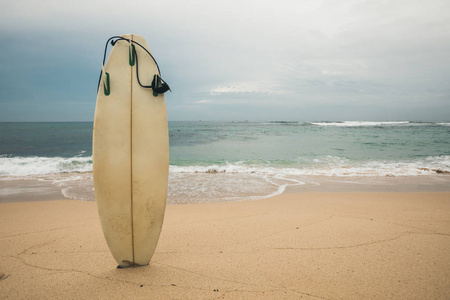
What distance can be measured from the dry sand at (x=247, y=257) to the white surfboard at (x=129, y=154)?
12.6 inches

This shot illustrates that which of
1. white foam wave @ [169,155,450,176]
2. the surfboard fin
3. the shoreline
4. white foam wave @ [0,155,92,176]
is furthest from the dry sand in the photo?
white foam wave @ [0,155,92,176]

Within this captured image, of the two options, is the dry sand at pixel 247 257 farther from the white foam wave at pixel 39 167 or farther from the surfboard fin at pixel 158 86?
the white foam wave at pixel 39 167

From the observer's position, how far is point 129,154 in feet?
6.18

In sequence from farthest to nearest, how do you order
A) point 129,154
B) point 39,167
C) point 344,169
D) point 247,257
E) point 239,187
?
1. point 39,167
2. point 344,169
3. point 239,187
4. point 247,257
5. point 129,154

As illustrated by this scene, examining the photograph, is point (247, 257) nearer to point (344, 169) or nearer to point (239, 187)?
point (239, 187)

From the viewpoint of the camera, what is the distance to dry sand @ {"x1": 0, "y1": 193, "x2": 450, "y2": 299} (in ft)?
5.44

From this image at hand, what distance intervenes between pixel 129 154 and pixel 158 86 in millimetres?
610

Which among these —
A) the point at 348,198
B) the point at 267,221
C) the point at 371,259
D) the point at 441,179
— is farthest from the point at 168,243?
the point at 441,179

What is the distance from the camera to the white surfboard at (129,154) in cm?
185

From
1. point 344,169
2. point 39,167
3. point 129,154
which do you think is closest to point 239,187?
point 129,154

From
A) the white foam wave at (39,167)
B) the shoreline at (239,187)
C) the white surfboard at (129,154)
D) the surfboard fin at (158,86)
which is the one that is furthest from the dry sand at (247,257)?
the white foam wave at (39,167)

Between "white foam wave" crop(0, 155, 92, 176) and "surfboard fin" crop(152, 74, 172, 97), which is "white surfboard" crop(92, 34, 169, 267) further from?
"white foam wave" crop(0, 155, 92, 176)

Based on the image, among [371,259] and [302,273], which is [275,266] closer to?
[302,273]

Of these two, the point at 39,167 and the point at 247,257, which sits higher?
the point at 247,257
